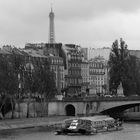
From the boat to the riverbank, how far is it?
27.6 feet

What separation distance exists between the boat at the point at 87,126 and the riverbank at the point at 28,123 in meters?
8.40

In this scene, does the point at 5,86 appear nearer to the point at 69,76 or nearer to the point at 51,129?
the point at 51,129

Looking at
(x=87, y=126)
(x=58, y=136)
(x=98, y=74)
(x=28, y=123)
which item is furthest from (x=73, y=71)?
(x=58, y=136)

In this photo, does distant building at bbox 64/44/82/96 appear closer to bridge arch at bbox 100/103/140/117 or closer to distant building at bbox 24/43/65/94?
distant building at bbox 24/43/65/94

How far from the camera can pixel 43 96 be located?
395 ft

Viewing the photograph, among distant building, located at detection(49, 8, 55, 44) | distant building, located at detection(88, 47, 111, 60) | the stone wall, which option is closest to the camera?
the stone wall

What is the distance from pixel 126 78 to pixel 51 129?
33.1 m

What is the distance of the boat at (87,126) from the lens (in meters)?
87.2

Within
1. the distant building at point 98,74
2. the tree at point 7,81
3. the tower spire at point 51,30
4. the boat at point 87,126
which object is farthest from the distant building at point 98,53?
the boat at point 87,126

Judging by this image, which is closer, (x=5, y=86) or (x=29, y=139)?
(x=29, y=139)

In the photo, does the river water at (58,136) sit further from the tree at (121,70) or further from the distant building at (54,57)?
the distant building at (54,57)

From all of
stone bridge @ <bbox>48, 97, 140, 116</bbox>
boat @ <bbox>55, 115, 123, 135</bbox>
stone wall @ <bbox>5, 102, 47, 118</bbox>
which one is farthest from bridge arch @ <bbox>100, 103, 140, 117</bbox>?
boat @ <bbox>55, 115, 123, 135</bbox>

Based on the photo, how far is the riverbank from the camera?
95106 millimetres

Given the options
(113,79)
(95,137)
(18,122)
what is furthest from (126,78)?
(95,137)
